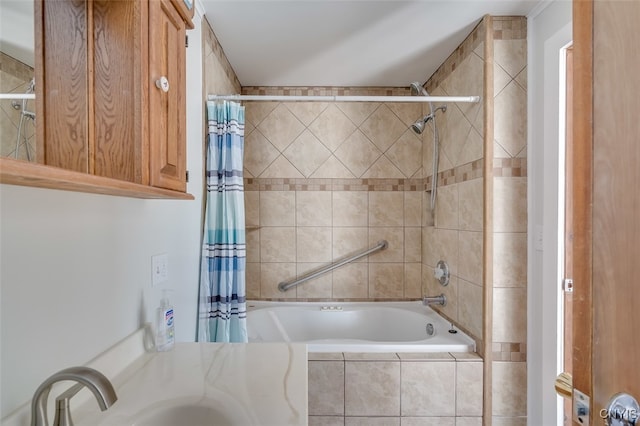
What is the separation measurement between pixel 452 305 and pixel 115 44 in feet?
7.40

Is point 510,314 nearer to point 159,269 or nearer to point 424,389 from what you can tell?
point 424,389

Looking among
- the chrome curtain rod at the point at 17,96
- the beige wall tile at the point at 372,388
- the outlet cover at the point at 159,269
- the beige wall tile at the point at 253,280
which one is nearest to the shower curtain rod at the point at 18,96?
the chrome curtain rod at the point at 17,96

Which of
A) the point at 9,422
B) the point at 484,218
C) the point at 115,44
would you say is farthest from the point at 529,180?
the point at 9,422

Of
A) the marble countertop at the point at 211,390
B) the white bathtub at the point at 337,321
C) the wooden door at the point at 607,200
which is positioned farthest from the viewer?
the white bathtub at the point at 337,321

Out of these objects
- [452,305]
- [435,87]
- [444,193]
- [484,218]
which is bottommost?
[452,305]

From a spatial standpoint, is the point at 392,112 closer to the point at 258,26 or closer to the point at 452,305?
the point at 258,26

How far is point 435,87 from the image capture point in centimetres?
259

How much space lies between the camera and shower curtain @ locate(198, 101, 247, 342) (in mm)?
1789

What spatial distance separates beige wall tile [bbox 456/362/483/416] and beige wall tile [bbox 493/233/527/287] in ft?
1.56

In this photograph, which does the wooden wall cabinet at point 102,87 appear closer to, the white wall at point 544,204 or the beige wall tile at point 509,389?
the white wall at point 544,204

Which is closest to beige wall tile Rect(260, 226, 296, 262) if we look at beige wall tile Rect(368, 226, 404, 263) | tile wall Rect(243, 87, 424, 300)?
tile wall Rect(243, 87, 424, 300)

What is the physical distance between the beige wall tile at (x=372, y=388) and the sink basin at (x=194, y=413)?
104cm

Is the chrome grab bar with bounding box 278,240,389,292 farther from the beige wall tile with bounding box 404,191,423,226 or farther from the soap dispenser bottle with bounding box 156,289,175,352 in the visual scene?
the soap dispenser bottle with bounding box 156,289,175,352

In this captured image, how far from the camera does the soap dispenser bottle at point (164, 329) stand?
120 cm
